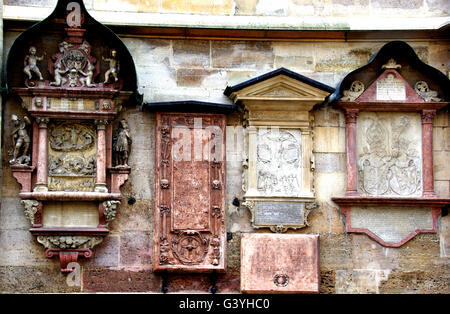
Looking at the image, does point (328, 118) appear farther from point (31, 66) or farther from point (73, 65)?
point (31, 66)

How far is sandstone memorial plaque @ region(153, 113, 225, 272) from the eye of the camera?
9008mm

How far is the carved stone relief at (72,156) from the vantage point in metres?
8.96

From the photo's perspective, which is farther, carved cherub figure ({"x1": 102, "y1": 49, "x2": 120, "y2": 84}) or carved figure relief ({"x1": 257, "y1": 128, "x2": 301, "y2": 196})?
carved figure relief ({"x1": 257, "y1": 128, "x2": 301, "y2": 196})

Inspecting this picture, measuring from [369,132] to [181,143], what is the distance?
2.11 m

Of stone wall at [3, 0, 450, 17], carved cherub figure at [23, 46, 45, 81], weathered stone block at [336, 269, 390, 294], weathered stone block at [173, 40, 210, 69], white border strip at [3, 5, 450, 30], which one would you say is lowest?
weathered stone block at [336, 269, 390, 294]

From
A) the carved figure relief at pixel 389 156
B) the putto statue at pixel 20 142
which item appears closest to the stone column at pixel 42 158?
the putto statue at pixel 20 142

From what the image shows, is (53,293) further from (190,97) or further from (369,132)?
(369,132)

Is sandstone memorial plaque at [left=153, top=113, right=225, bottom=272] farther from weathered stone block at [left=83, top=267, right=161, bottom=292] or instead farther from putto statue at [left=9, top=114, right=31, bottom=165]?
putto statue at [left=9, top=114, right=31, bottom=165]

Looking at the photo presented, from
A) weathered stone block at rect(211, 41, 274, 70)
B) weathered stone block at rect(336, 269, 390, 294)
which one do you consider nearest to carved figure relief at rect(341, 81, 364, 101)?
weathered stone block at rect(211, 41, 274, 70)

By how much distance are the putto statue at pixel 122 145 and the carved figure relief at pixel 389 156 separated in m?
2.56

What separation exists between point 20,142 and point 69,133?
0.53 m

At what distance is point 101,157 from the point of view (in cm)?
897

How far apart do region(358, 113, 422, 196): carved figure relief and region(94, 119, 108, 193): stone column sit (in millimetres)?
2801

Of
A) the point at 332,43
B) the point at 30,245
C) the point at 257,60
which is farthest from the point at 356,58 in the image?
the point at 30,245
